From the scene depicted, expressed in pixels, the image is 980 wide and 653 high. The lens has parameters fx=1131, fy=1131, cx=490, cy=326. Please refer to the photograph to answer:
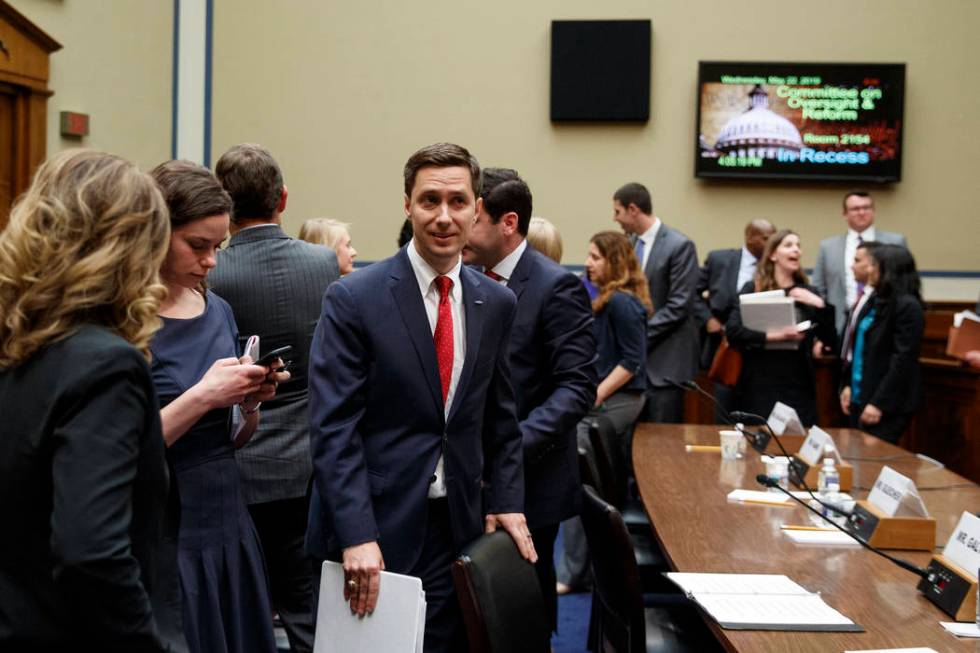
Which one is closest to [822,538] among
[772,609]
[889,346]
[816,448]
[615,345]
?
[772,609]

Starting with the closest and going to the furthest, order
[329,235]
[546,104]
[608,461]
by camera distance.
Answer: [608,461]
[329,235]
[546,104]

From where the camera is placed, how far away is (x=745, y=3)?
8.35m

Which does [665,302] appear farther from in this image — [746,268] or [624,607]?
[624,607]

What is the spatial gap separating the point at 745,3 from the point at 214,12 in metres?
3.96

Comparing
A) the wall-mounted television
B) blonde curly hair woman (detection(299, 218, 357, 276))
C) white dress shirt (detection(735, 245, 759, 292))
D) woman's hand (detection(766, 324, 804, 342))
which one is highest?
the wall-mounted television

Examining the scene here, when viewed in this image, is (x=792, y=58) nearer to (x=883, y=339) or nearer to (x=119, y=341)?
(x=883, y=339)

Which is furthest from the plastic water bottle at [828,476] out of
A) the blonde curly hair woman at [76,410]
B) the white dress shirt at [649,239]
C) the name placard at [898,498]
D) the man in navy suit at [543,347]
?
the white dress shirt at [649,239]

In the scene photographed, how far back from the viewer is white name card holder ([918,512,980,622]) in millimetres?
2207

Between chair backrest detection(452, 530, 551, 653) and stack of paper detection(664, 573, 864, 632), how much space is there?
331mm

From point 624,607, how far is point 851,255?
18.1 ft

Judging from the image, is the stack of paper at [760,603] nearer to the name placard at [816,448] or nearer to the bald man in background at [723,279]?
the name placard at [816,448]

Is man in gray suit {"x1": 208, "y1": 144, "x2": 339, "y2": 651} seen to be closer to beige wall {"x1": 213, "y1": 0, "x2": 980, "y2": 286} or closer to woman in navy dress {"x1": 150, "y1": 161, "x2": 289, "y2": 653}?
woman in navy dress {"x1": 150, "y1": 161, "x2": 289, "y2": 653}

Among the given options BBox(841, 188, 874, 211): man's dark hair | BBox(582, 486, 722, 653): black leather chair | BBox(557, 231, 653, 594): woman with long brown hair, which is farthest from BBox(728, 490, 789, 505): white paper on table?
BBox(841, 188, 874, 211): man's dark hair

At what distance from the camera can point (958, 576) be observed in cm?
228
